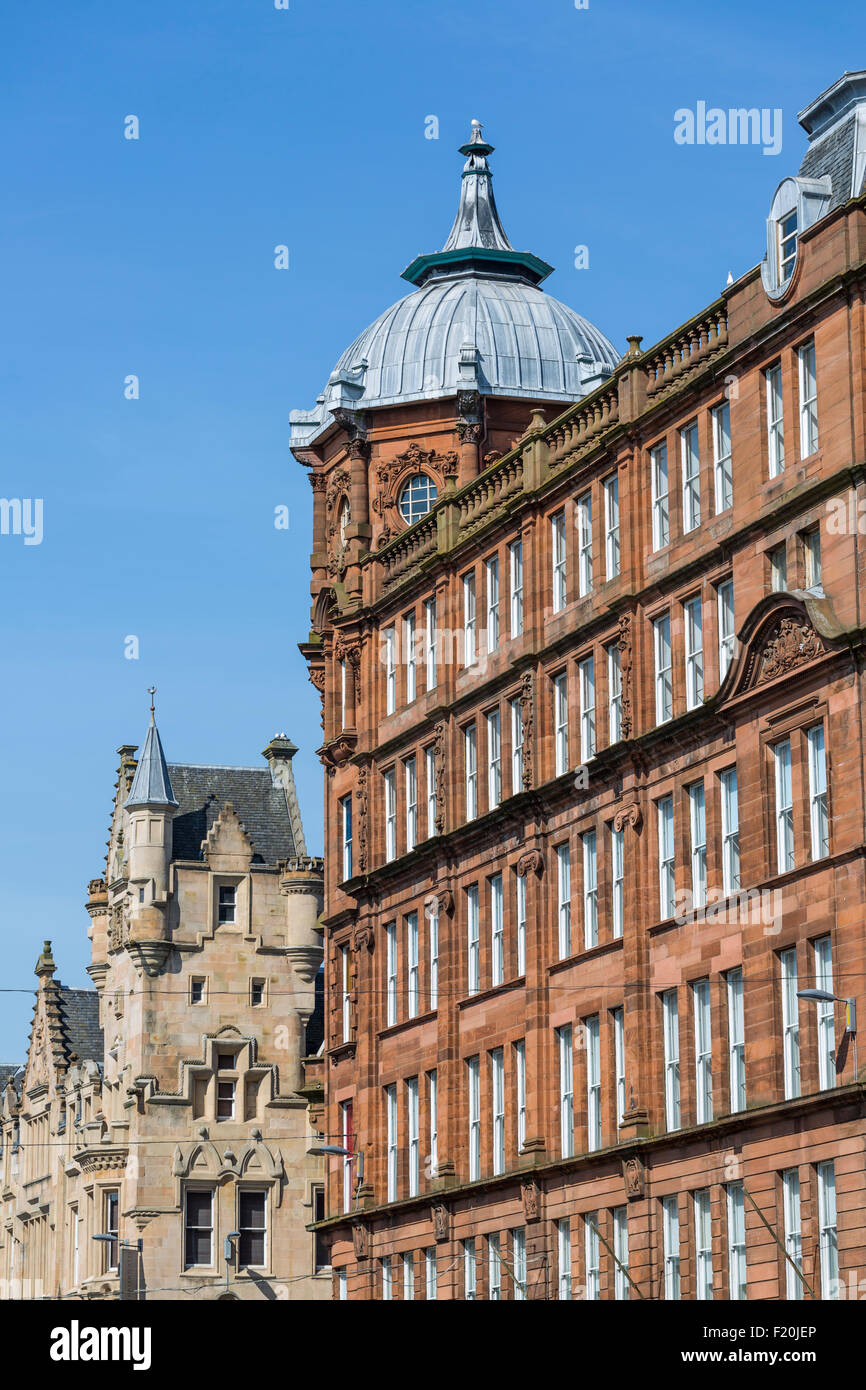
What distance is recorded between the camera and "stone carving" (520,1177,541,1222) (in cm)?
6125

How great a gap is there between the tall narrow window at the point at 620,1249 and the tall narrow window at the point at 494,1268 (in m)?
6.37

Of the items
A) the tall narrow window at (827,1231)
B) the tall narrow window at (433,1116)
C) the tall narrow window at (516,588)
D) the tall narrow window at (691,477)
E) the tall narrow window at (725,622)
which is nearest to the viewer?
the tall narrow window at (827,1231)

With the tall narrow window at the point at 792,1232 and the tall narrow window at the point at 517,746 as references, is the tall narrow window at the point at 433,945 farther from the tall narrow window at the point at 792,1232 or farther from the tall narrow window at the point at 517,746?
the tall narrow window at the point at 792,1232

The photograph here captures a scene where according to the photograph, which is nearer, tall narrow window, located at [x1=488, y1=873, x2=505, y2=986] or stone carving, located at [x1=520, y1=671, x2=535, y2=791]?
stone carving, located at [x1=520, y1=671, x2=535, y2=791]

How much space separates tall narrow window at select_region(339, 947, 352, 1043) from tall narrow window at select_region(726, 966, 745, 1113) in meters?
23.8

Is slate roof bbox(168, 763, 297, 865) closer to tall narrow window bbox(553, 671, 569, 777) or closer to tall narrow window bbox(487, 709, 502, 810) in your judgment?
tall narrow window bbox(487, 709, 502, 810)

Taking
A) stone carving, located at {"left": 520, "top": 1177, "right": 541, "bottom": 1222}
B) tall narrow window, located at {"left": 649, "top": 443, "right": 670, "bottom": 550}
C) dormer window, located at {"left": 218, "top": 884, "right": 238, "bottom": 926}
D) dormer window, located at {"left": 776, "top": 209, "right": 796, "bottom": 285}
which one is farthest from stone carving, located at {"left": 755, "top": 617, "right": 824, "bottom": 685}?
dormer window, located at {"left": 218, "top": 884, "right": 238, "bottom": 926}

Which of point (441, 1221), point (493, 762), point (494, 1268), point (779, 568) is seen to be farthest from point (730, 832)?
point (441, 1221)

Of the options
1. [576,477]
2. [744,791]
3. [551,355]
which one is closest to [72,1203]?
[551,355]

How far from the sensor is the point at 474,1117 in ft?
219

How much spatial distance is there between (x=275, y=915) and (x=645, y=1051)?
153ft

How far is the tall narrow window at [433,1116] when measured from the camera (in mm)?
68188

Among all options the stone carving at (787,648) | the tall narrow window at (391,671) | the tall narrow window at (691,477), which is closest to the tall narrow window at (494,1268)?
the tall narrow window at (391,671)

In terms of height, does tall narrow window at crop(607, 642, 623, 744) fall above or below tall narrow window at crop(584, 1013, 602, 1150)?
above
